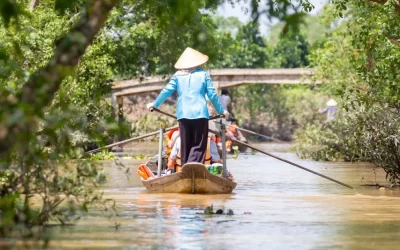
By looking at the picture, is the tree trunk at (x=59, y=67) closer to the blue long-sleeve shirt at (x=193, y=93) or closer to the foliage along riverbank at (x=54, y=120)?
the foliage along riverbank at (x=54, y=120)

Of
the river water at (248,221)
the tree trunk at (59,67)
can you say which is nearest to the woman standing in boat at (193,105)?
the river water at (248,221)

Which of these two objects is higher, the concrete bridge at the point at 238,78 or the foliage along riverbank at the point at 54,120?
the concrete bridge at the point at 238,78

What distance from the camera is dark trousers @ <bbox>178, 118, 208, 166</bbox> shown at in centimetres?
1516

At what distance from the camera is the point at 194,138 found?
15.2 metres

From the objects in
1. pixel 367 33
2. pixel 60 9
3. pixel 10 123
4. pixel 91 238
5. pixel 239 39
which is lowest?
pixel 91 238

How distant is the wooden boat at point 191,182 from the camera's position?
1483 cm

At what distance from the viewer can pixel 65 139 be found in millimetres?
8375

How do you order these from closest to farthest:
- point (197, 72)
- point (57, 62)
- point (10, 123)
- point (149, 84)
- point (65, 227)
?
point (10, 123)
point (57, 62)
point (65, 227)
point (197, 72)
point (149, 84)

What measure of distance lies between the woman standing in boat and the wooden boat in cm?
36

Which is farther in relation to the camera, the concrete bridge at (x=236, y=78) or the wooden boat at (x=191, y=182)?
the concrete bridge at (x=236, y=78)

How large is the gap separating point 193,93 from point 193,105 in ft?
0.55

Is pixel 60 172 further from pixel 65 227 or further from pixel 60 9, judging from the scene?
pixel 60 9

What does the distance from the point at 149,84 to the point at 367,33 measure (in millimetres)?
31617

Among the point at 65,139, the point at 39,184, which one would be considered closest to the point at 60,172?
the point at 39,184
